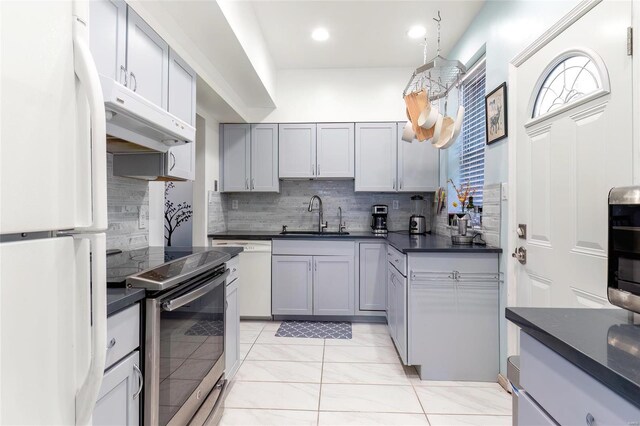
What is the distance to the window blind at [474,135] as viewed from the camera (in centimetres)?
264

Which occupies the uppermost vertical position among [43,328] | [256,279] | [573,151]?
[573,151]

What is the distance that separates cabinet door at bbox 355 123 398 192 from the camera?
3.57m

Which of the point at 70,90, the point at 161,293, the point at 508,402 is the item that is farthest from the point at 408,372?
the point at 70,90

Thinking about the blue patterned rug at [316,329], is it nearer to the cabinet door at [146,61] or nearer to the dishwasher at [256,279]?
the dishwasher at [256,279]

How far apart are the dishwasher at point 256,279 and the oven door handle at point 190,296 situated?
164 centimetres

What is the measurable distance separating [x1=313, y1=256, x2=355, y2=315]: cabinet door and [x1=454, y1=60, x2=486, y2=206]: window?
143 cm

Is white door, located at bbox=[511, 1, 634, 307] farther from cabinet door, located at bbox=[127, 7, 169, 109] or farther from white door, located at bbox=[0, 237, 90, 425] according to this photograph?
cabinet door, located at bbox=[127, 7, 169, 109]

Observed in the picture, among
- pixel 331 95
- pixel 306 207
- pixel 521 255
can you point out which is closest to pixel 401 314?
pixel 521 255

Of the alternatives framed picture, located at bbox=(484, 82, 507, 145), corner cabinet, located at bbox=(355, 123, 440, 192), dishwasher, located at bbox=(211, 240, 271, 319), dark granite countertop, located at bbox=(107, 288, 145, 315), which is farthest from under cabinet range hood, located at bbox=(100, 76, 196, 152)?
corner cabinet, located at bbox=(355, 123, 440, 192)

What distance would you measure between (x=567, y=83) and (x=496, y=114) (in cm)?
64

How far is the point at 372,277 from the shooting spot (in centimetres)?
334

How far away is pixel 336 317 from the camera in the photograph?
11.1 ft

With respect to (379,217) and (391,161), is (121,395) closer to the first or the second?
(379,217)

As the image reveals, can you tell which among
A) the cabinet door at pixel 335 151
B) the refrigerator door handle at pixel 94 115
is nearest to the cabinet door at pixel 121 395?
the refrigerator door handle at pixel 94 115
